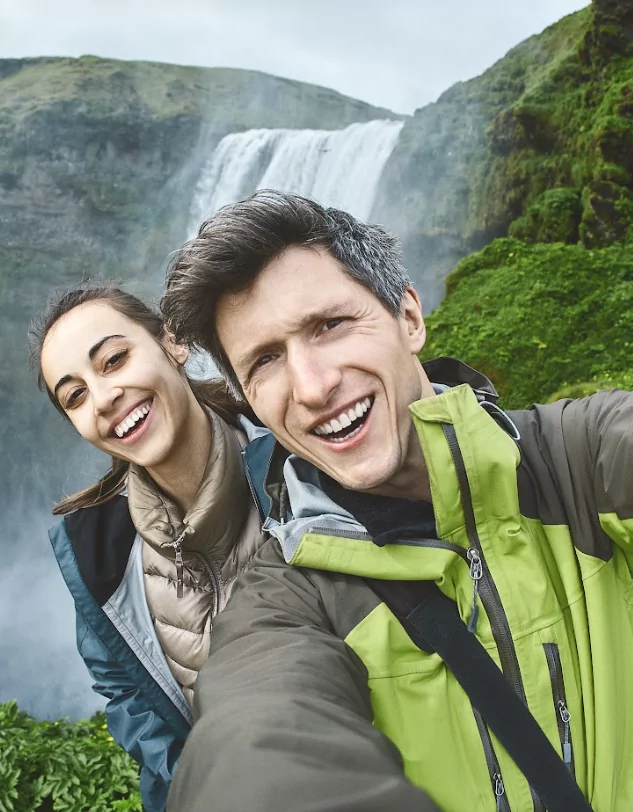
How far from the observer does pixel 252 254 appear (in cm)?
146

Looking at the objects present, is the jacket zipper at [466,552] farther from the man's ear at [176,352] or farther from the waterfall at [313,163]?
the waterfall at [313,163]

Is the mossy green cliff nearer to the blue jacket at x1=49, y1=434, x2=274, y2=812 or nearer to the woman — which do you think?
the woman

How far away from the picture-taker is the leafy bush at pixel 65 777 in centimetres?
369

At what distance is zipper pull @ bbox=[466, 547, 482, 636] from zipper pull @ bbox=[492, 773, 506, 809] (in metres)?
0.30

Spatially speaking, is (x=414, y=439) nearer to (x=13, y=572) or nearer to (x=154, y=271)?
(x=13, y=572)

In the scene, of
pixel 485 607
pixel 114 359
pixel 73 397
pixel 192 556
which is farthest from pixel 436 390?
pixel 73 397

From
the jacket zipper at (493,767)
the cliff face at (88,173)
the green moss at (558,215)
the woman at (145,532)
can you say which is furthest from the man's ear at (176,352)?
the cliff face at (88,173)

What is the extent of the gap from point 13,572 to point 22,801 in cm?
1313

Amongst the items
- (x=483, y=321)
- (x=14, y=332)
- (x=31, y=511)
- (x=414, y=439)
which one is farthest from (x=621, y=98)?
(x=14, y=332)

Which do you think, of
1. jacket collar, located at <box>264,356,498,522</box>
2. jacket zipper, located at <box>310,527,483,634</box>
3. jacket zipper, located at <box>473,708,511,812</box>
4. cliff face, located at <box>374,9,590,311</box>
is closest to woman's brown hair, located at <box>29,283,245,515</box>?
jacket collar, located at <box>264,356,498,522</box>

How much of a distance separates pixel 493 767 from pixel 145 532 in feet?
4.67

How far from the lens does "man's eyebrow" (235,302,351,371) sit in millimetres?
1430

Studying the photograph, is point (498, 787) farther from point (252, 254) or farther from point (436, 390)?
point (252, 254)

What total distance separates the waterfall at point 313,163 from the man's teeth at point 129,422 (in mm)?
13027
